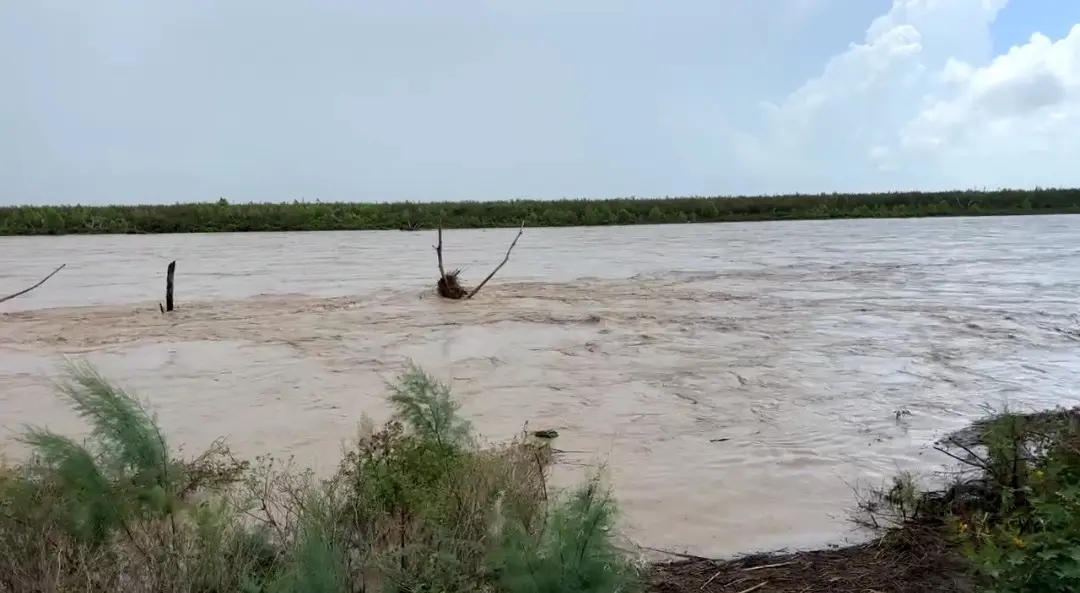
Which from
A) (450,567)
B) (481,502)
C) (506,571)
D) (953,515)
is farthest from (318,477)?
(953,515)

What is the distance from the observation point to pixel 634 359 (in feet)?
32.3

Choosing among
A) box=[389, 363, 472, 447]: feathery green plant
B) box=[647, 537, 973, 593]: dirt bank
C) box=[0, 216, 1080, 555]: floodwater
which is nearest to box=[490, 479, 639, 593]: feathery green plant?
box=[647, 537, 973, 593]: dirt bank

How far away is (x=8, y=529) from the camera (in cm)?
362

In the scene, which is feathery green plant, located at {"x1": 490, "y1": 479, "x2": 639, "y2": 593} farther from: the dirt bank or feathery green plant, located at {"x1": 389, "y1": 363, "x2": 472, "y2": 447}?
feathery green plant, located at {"x1": 389, "y1": 363, "x2": 472, "y2": 447}

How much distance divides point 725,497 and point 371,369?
5044mm

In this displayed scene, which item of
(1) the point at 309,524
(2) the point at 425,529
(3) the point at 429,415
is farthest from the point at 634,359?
(1) the point at 309,524

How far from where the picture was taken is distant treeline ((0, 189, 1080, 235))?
34031mm

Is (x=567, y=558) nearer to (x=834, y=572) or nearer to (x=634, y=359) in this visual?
(x=834, y=572)

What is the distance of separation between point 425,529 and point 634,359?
6.23 m

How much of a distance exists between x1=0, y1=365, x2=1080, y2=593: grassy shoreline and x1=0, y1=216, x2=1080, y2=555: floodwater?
0.66m

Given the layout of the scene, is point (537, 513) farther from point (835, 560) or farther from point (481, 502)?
point (835, 560)

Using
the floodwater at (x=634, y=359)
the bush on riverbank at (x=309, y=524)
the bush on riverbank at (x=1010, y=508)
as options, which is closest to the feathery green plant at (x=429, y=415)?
the bush on riverbank at (x=309, y=524)

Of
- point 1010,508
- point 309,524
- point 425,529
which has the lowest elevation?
point 1010,508

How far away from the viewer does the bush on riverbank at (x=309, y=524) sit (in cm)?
312
